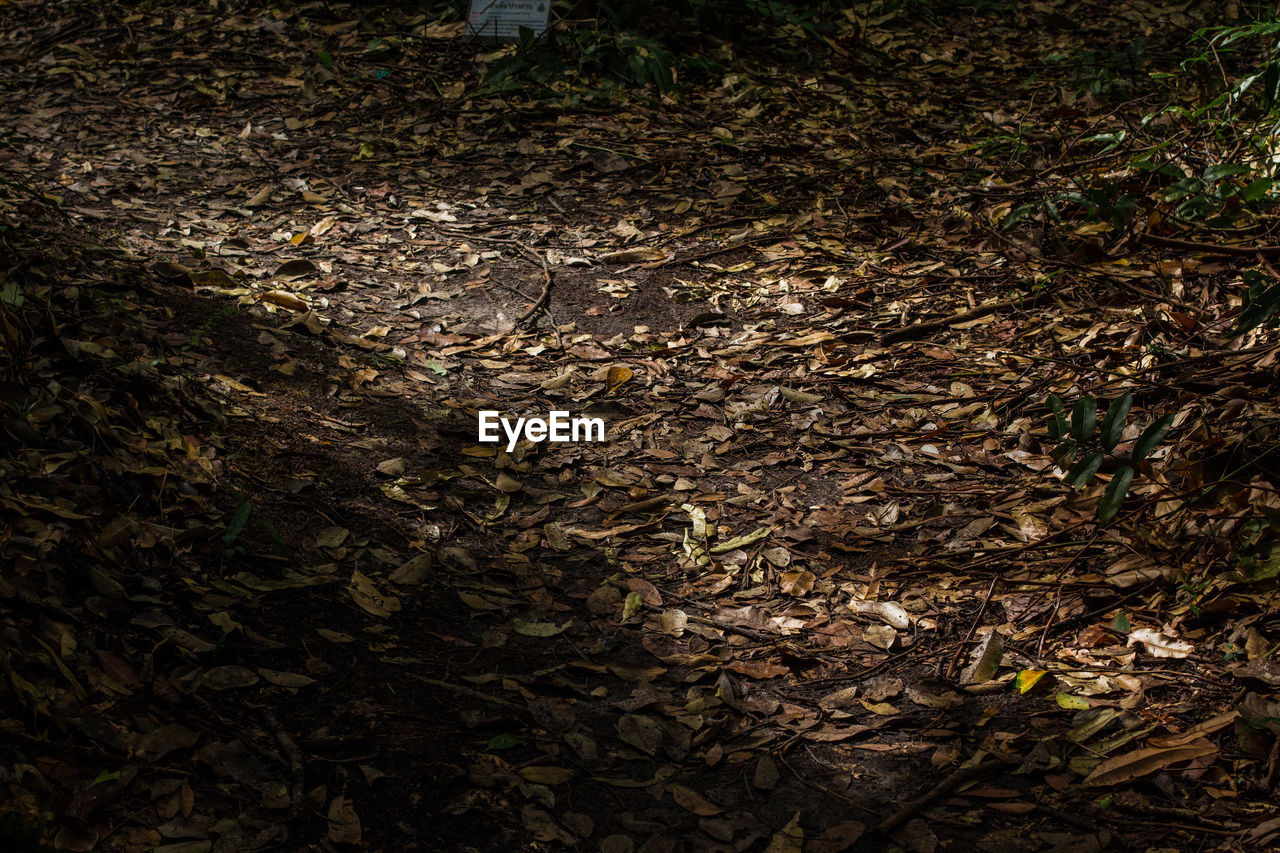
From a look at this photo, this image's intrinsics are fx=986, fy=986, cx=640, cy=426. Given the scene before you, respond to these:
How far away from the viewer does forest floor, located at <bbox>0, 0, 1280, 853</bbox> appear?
1.94 metres

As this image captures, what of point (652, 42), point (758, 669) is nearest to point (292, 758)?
point (758, 669)

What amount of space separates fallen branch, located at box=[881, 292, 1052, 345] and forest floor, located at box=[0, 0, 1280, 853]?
0.02 meters

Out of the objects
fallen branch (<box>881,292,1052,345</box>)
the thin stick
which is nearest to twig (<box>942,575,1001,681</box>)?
fallen branch (<box>881,292,1052,345</box>)

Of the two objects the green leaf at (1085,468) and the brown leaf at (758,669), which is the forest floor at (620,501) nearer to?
the brown leaf at (758,669)

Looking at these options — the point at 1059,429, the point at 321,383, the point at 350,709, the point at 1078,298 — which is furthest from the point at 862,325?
the point at 350,709

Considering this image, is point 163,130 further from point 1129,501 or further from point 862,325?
point 1129,501

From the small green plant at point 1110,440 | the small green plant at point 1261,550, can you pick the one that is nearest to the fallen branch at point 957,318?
the small green plant at point 1110,440

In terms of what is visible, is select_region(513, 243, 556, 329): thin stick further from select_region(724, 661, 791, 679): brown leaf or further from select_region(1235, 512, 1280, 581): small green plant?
select_region(1235, 512, 1280, 581): small green plant

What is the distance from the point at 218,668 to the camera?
2104mm

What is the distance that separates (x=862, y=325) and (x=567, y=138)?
214 cm

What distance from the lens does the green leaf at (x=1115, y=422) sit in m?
2.21

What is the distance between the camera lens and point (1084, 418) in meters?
2.26

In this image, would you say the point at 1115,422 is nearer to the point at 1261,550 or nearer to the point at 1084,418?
the point at 1084,418

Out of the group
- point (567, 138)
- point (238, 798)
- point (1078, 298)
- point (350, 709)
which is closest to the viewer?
point (238, 798)
